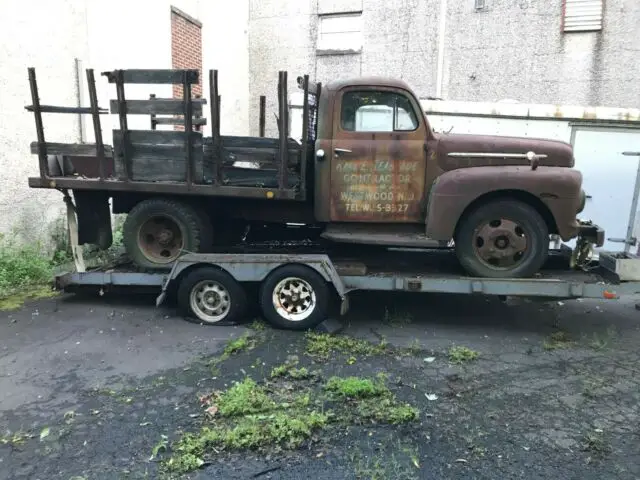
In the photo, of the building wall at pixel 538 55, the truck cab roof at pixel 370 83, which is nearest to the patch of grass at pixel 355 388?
the truck cab roof at pixel 370 83

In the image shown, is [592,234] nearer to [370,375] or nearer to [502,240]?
[502,240]

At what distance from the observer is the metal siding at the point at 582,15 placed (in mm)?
10992

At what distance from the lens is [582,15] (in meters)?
11.1

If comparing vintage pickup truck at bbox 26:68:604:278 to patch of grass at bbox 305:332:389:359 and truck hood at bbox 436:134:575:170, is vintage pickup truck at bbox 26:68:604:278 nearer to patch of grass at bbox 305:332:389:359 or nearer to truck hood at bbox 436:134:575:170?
truck hood at bbox 436:134:575:170

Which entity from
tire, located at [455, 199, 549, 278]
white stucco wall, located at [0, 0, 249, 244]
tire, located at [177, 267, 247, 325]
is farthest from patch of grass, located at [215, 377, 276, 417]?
white stucco wall, located at [0, 0, 249, 244]

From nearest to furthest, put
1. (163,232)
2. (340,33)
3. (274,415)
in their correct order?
(274,415) → (163,232) → (340,33)

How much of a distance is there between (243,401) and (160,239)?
9.39ft

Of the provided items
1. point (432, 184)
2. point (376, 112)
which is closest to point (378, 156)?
point (376, 112)

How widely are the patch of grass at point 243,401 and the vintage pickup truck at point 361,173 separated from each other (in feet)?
7.11

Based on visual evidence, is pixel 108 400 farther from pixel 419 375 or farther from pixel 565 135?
pixel 565 135

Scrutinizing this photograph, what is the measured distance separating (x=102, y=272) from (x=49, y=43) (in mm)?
4254

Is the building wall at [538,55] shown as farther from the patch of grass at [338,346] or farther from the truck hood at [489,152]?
the patch of grass at [338,346]

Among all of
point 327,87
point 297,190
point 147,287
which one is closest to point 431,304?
point 297,190

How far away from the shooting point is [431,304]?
6594 mm
